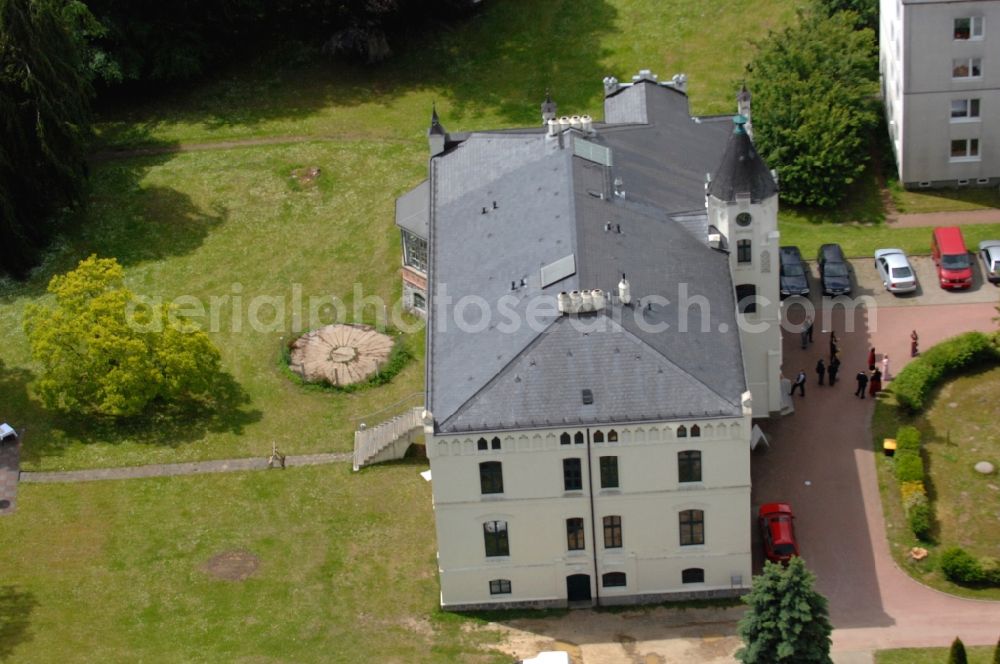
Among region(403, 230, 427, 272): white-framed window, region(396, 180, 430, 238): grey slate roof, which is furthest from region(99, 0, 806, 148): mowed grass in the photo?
region(403, 230, 427, 272): white-framed window

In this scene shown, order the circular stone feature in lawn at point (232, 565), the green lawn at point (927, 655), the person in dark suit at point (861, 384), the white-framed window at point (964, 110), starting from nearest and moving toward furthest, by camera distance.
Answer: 1. the green lawn at point (927, 655)
2. the circular stone feature in lawn at point (232, 565)
3. the person in dark suit at point (861, 384)
4. the white-framed window at point (964, 110)

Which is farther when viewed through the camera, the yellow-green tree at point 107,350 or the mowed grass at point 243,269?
the mowed grass at point 243,269

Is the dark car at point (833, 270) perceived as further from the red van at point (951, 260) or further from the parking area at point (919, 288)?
the red van at point (951, 260)

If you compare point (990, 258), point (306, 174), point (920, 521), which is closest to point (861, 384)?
point (920, 521)

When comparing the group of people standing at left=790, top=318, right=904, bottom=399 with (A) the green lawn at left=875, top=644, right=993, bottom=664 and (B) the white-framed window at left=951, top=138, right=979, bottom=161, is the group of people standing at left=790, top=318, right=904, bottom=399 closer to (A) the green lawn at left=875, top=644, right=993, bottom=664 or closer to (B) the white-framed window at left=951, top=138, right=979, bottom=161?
(B) the white-framed window at left=951, top=138, right=979, bottom=161

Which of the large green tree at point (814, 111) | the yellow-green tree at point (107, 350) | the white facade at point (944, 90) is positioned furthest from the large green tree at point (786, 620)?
the white facade at point (944, 90)
